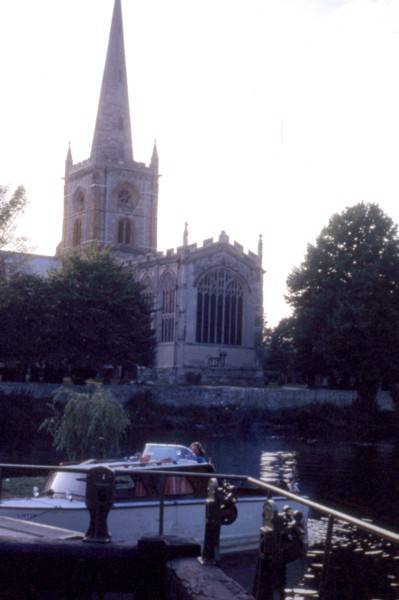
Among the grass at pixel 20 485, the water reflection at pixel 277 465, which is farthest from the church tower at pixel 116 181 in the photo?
the grass at pixel 20 485

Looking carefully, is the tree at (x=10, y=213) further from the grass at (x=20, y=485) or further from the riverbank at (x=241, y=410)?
the grass at (x=20, y=485)

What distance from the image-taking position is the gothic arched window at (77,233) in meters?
113

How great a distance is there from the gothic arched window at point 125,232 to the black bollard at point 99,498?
103m

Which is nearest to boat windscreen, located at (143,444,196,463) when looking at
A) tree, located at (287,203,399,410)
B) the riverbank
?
the riverbank

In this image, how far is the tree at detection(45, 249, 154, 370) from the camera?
71500mm

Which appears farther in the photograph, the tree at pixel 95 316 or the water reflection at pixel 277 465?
the tree at pixel 95 316

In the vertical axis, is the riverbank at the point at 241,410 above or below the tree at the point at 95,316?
below

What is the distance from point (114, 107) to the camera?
11106 cm

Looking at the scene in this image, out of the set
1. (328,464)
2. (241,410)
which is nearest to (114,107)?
(241,410)

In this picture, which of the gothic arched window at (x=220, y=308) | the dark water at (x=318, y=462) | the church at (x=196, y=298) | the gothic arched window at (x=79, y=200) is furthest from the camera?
the gothic arched window at (x=79, y=200)

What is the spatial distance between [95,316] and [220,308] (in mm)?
22709

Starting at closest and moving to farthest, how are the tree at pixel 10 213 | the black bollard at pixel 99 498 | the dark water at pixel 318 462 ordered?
the black bollard at pixel 99 498, the dark water at pixel 318 462, the tree at pixel 10 213

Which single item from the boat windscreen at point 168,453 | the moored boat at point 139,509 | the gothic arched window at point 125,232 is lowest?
the moored boat at point 139,509

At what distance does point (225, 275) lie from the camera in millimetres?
93375
